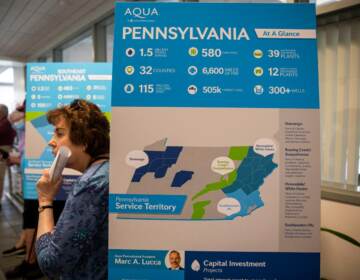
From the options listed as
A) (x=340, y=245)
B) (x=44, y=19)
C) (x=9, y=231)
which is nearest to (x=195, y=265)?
(x=340, y=245)

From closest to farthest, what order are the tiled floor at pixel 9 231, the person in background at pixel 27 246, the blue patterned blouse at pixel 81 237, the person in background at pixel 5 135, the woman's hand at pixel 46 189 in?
the blue patterned blouse at pixel 81 237 < the woman's hand at pixel 46 189 < the person in background at pixel 27 246 < the tiled floor at pixel 9 231 < the person in background at pixel 5 135

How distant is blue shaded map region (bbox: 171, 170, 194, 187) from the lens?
1230 mm

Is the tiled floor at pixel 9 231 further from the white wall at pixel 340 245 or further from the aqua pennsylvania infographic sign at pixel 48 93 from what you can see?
the white wall at pixel 340 245

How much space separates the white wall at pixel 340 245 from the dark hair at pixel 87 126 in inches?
68.7

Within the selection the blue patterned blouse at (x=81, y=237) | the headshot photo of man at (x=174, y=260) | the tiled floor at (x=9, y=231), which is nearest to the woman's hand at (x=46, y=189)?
the blue patterned blouse at (x=81, y=237)

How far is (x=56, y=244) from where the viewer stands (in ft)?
3.80

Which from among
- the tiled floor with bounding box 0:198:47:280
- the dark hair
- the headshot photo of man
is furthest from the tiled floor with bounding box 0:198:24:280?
the headshot photo of man

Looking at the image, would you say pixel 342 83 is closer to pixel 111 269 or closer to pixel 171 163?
pixel 171 163

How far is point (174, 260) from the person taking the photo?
1.22 m

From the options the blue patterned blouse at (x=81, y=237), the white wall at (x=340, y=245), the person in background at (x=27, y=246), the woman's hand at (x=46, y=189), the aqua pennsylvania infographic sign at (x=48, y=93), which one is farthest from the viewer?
the person in background at (x=27, y=246)

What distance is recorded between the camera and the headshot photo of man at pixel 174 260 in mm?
1221

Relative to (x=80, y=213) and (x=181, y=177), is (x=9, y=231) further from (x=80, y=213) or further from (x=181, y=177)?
(x=181, y=177)

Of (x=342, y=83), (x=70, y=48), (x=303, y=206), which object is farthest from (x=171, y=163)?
(x=70, y=48)

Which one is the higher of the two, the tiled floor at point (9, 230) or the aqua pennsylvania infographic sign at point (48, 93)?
the aqua pennsylvania infographic sign at point (48, 93)
